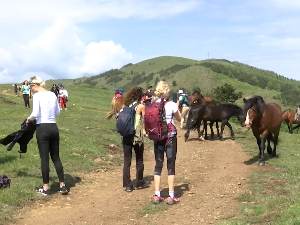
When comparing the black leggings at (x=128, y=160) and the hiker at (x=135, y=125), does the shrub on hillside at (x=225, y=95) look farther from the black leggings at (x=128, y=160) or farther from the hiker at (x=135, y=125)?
the hiker at (x=135, y=125)

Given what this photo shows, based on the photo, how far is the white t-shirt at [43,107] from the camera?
7570mm

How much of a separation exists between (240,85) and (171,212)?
164 meters

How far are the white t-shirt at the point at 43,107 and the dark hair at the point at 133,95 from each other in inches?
63.6

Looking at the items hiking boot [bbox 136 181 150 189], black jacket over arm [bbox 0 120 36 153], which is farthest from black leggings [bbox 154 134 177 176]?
black jacket over arm [bbox 0 120 36 153]

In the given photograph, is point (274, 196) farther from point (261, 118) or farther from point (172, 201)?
point (261, 118)

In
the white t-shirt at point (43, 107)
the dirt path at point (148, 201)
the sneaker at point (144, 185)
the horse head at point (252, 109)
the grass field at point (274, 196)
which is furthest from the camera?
the horse head at point (252, 109)

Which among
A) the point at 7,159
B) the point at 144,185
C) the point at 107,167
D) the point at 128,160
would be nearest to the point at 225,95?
the point at 107,167

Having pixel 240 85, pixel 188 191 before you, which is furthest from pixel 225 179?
pixel 240 85

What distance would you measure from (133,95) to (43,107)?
1.98 metres

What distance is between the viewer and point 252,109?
1045cm

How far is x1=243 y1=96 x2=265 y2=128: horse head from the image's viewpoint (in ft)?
33.9

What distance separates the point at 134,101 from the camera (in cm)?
816

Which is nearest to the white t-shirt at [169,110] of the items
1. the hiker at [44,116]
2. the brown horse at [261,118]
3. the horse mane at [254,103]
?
the hiker at [44,116]

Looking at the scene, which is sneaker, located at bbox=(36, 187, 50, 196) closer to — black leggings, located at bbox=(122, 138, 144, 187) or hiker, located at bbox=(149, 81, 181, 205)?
black leggings, located at bbox=(122, 138, 144, 187)
